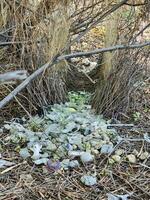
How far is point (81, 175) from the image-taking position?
57.7 inches

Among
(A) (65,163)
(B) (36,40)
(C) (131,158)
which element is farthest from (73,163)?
(B) (36,40)

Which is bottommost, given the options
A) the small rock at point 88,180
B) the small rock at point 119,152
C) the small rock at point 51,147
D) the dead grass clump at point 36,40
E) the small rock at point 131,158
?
the small rock at point 88,180

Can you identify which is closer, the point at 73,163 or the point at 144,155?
the point at 73,163

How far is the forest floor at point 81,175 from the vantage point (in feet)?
4.51

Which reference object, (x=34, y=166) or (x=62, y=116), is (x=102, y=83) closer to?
(x=62, y=116)

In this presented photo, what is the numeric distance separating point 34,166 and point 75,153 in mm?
159

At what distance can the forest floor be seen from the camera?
→ 54.2 inches

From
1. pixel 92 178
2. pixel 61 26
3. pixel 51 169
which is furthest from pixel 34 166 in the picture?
pixel 61 26

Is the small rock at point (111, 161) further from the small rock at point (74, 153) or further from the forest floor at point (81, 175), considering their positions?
the small rock at point (74, 153)

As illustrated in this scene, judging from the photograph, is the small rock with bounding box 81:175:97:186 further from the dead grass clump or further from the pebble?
the dead grass clump

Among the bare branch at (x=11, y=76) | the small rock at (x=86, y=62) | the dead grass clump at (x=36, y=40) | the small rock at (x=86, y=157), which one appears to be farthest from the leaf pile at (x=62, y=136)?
the bare branch at (x=11, y=76)

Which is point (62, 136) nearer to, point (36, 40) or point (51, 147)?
point (51, 147)

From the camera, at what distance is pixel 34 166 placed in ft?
4.88

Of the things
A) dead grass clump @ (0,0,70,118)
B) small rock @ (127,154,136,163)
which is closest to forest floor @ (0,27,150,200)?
small rock @ (127,154,136,163)
